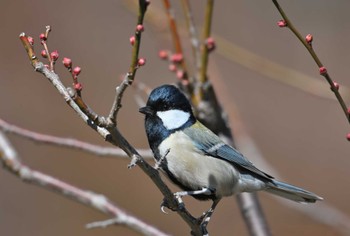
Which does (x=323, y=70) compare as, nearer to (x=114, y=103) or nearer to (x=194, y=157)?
(x=114, y=103)

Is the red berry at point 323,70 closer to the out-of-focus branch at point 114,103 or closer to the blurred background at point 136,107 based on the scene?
the out-of-focus branch at point 114,103

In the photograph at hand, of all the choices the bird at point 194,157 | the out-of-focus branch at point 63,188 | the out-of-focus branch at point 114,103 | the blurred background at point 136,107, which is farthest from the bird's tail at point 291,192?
the blurred background at point 136,107

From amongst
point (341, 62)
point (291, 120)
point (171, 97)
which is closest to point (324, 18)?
point (341, 62)

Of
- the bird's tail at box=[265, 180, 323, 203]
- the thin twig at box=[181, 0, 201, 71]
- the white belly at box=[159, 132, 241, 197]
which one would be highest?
the thin twig at box=[181, 0, 201, 71]

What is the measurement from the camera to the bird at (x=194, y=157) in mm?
2387

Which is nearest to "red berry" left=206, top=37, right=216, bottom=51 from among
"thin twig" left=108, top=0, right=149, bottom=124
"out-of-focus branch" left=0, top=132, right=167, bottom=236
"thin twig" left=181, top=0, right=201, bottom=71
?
"thin twig" left=181, top=0, right=201, bottom=71

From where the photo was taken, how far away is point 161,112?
7.91ft

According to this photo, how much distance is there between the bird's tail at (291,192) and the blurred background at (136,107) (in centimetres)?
232

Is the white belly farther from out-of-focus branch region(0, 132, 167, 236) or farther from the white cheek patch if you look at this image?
out-of-focus branch region(0, 132, 167, 236)

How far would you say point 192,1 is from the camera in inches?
274

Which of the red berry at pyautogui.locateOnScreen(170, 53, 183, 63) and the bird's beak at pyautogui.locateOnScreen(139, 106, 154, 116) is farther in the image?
the red berry at pyautogui.locateOnScreen(170, 53, 183, 63)

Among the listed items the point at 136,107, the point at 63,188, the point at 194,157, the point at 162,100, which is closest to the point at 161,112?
the point at 162,100

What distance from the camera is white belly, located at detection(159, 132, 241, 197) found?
2.38 meters

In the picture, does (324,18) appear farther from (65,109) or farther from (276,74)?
(276,74)
